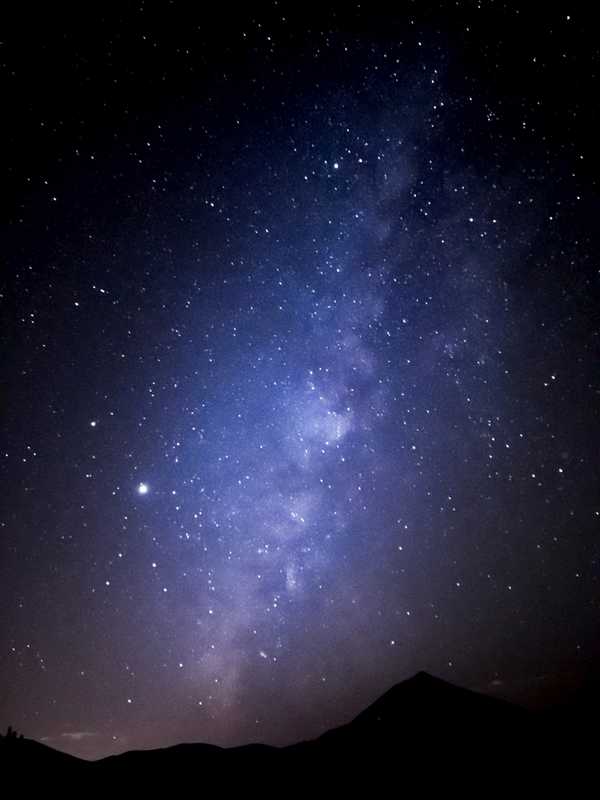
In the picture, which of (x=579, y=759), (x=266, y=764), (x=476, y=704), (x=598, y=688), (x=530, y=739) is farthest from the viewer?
(x=598, y=688)

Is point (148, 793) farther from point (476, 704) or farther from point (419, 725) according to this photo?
point (476, 704)

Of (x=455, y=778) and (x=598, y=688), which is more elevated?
(x=598, y=688)

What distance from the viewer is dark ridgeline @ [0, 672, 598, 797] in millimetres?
14391

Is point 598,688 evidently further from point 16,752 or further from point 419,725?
point 16,752

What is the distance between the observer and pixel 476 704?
20594 millimetres

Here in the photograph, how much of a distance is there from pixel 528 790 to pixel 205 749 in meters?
13.8

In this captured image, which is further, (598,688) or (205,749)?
(598,688)

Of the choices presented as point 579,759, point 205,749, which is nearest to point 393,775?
point 579,759

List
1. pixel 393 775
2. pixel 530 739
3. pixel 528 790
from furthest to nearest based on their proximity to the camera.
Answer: pixel 530 739 → pixel 393 775 → pixel 528 790

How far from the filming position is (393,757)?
16.6 metres

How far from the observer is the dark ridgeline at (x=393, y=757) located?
47.2ft

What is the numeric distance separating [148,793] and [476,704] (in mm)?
13406

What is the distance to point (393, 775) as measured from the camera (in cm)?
1533

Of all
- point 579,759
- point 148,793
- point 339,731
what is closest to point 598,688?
point 579,759
